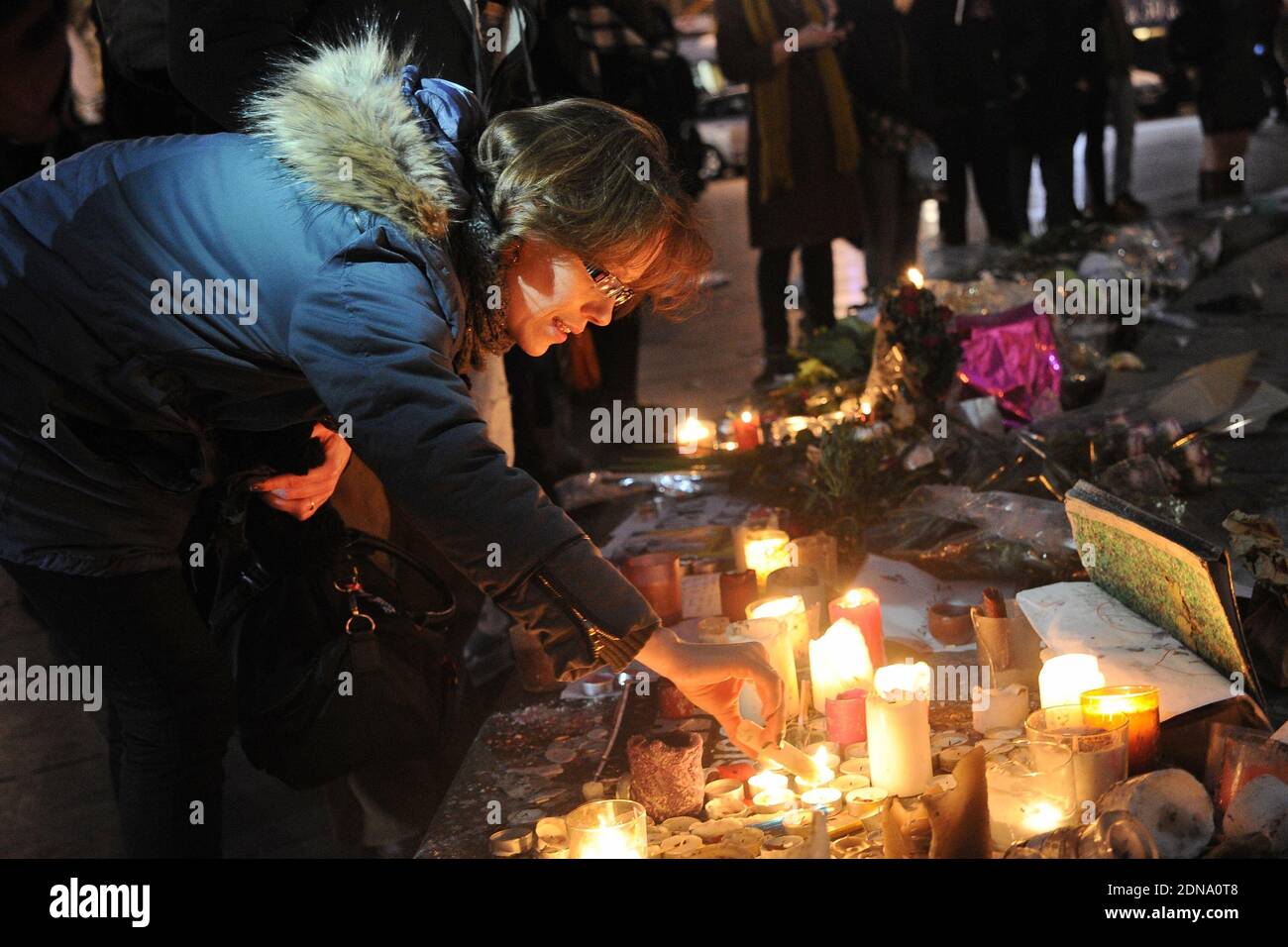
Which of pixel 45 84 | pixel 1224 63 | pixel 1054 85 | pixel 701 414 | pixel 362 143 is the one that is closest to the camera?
pixel 362 143

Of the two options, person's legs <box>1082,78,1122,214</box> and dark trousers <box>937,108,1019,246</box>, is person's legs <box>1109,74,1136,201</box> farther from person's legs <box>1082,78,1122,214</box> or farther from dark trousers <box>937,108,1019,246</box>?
dark trousers <box>937,108,1019,246</box>

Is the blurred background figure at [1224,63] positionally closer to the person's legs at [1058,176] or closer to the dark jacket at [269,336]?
the person's legs at [1058,176]

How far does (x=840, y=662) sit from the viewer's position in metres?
2.33

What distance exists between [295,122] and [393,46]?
3.25 feet

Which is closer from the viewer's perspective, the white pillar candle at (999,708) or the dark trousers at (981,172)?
the white pillar candle at (999,708)

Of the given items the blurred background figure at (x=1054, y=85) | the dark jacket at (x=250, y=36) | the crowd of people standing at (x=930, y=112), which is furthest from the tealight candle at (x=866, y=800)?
the blurred background figure at (x=1054, y=85)

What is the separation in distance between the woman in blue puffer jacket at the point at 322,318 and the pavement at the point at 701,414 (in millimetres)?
299

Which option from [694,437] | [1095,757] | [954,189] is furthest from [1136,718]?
[954,189]

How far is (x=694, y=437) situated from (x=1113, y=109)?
5.49 meters

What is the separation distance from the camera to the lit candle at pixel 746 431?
4.00 metres

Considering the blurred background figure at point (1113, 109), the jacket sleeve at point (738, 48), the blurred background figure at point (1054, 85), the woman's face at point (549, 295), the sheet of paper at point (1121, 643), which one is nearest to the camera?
the woman's face at point (549, 295)

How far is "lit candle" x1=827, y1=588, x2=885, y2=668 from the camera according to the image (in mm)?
2439

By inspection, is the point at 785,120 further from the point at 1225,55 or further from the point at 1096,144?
the point at 1225,55
